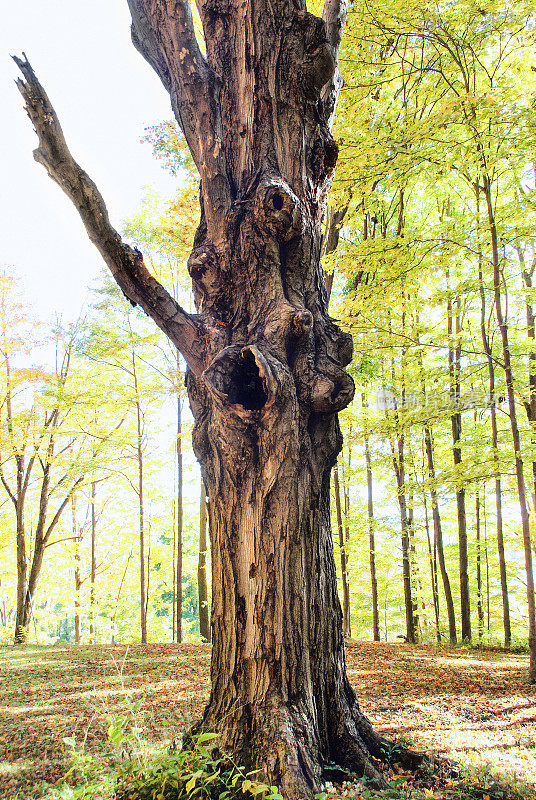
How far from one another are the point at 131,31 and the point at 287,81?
1279 millimetres

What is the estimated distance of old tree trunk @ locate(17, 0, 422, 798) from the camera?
233cm

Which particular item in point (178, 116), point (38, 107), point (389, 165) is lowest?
point (38, 107)

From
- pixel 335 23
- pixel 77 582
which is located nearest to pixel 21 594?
pixel 77 582

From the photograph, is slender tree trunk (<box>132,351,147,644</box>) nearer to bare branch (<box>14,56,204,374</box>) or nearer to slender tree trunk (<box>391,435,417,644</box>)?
slender tree trunk (<box>391,435,417,644</box>)

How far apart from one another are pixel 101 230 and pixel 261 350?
117 cm

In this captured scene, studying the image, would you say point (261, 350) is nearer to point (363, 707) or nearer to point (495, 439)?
point (363, 707)

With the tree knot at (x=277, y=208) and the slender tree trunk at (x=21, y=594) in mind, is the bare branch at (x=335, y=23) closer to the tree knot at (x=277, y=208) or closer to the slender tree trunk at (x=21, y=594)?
the tree knot at (x=277, y=208)

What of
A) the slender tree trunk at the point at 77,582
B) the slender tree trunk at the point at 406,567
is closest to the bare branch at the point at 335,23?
the slender tree trunk at the point at 406,567

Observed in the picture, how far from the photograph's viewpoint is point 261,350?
2502 millimetres

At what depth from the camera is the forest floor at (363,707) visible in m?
2.49

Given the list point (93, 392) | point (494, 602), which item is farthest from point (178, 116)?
point (494, 602)

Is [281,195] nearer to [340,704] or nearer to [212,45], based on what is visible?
[212,45]

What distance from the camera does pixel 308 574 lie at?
2.50 m

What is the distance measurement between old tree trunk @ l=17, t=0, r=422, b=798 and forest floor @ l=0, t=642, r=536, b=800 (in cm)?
48
